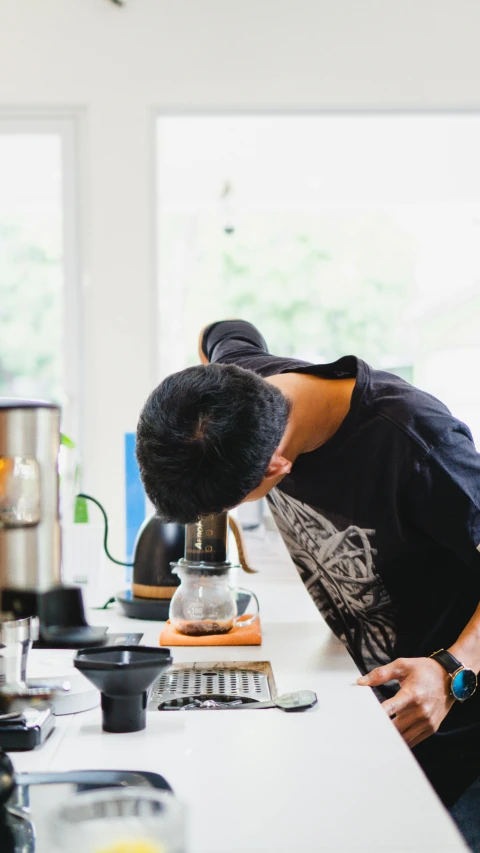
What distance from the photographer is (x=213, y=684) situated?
1.35 meters

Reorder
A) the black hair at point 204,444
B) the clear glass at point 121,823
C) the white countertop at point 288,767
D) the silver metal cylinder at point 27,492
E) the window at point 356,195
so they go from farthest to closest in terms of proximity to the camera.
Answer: the window at point 356,195
the black hair at point 204,444
the silver metal cylinder at point 27,492
the white countertop at point 288,767
the clear glass at point 121,823

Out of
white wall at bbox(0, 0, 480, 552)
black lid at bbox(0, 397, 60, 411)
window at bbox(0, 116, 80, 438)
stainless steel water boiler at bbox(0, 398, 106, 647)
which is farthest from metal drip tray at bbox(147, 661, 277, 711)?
window at bbox(0, 116, 80, 438)

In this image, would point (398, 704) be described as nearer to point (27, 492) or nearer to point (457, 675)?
point (457, 675)

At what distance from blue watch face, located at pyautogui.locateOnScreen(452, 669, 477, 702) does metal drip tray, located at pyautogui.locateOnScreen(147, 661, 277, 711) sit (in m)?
0.30

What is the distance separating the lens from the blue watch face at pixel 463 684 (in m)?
1.40

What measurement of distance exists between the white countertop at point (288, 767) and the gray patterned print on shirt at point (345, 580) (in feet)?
0.52

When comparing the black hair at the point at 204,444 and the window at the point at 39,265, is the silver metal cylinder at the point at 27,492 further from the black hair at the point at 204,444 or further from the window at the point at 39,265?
the window at the point at 39,265

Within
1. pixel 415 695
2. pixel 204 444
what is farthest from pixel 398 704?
pixel 204 444

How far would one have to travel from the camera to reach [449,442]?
141cm

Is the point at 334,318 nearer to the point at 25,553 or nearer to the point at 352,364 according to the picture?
the point at 352,364

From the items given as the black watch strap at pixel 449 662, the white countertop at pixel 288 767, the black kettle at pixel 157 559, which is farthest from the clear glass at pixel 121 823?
the black kettle at pixel 157 559

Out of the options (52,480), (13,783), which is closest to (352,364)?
(52,480)

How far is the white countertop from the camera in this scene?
0.81 meters

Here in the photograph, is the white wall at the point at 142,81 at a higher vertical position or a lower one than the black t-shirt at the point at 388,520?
higher
